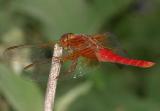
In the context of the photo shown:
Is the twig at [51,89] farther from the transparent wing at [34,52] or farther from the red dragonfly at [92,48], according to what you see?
the transparent wing at [34,52]

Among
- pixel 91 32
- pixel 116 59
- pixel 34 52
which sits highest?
pixel 34 52

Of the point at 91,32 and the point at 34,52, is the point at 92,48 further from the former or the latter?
the point at 91,32

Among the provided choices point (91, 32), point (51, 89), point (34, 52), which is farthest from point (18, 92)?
point (91, 32)

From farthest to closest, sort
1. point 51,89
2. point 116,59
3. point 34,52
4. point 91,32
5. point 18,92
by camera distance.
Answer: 1. point 91,32
2. point 18,92
3. point 116,59
4. point 34,52
5. point 51,89

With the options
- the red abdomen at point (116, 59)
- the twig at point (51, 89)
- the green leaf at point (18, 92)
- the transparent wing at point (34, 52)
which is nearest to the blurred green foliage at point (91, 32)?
the green leaf at point (18, 92)

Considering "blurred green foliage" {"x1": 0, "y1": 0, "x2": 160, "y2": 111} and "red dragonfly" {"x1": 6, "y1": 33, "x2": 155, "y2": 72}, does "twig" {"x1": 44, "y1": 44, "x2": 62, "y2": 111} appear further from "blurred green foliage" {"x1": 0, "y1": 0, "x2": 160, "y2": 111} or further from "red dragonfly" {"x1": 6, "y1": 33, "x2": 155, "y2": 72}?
"blurred green foliage" {"x1": 0, "y1": 0, "x2": 160, "y2": 111}

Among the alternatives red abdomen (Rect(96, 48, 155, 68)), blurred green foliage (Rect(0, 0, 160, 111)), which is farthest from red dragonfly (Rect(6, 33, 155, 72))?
blurred green foliage (Rect(0, 0, 160, 111))

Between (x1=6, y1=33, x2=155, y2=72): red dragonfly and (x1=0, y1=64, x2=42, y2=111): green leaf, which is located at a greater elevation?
(x1=6, y1=33, x2=155, y2=72): red dragonfly

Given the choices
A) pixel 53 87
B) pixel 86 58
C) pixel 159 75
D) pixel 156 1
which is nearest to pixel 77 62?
pixel 86 58
